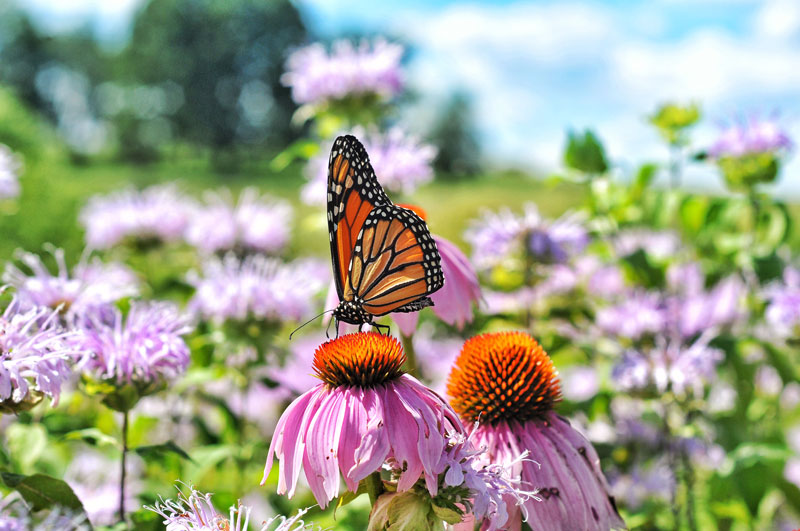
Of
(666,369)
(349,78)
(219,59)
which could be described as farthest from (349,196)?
(219,59)

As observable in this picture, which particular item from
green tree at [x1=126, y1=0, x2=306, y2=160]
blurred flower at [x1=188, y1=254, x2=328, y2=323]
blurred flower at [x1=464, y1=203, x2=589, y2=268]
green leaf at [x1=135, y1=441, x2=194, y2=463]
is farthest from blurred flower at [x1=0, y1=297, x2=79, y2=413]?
green tree at [x1=126, y1=0, x2=306, y2=160]

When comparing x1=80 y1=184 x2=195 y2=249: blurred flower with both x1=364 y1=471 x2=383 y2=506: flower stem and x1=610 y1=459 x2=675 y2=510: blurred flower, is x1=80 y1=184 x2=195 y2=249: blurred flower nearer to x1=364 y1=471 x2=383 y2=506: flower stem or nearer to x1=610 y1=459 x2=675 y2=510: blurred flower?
x1=610 y1=459 x2=675 y2=510: blurred flower

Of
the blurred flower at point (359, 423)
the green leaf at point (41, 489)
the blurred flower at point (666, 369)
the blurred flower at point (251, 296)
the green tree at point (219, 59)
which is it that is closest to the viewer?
the blurred flower at point (359, 423)

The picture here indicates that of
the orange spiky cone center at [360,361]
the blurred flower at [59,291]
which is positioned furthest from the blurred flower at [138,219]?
the orange spiky cone center at [360,361]

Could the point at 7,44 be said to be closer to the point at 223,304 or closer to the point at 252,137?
the point at 252,137

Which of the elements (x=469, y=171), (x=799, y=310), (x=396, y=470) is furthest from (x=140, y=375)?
(x=469, y=171)

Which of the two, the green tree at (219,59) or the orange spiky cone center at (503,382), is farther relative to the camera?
the green tree at (219,59)

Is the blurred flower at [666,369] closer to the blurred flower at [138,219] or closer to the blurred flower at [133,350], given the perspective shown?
the blurred flower at [133,350]
